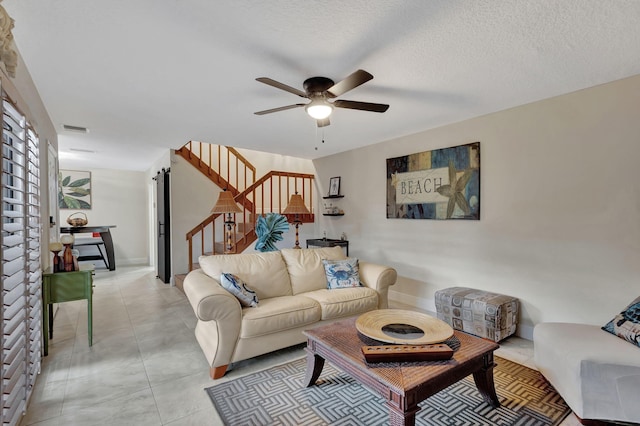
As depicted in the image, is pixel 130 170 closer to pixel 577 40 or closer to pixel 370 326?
pixel 370 326

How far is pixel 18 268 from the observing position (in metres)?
1.67

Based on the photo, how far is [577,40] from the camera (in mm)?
1955

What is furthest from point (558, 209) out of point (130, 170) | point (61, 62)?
point (130, 170)

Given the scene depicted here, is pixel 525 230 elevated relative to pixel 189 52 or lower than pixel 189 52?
lower

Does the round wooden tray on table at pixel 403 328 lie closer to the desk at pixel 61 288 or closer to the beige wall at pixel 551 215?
the beige wall at pixel 551 215

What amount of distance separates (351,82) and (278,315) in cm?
186

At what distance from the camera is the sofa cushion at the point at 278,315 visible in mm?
2410

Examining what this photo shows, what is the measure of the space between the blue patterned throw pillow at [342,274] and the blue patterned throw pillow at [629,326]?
6.54 ft

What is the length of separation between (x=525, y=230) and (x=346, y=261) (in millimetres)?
1842

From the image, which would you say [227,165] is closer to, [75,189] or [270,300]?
[75,189]

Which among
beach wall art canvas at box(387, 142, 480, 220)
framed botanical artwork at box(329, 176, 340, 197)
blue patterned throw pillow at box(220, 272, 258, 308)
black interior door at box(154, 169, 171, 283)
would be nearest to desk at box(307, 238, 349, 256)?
framed botanical artwork at box(329, 176, 340, 197)

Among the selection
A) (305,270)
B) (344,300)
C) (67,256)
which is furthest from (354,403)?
(67,256)

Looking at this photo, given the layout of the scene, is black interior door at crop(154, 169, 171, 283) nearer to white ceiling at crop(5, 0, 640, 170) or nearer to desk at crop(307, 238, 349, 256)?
white ceiling at crop(5, 0, 640, 170)

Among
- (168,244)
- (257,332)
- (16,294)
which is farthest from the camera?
(168,244)
